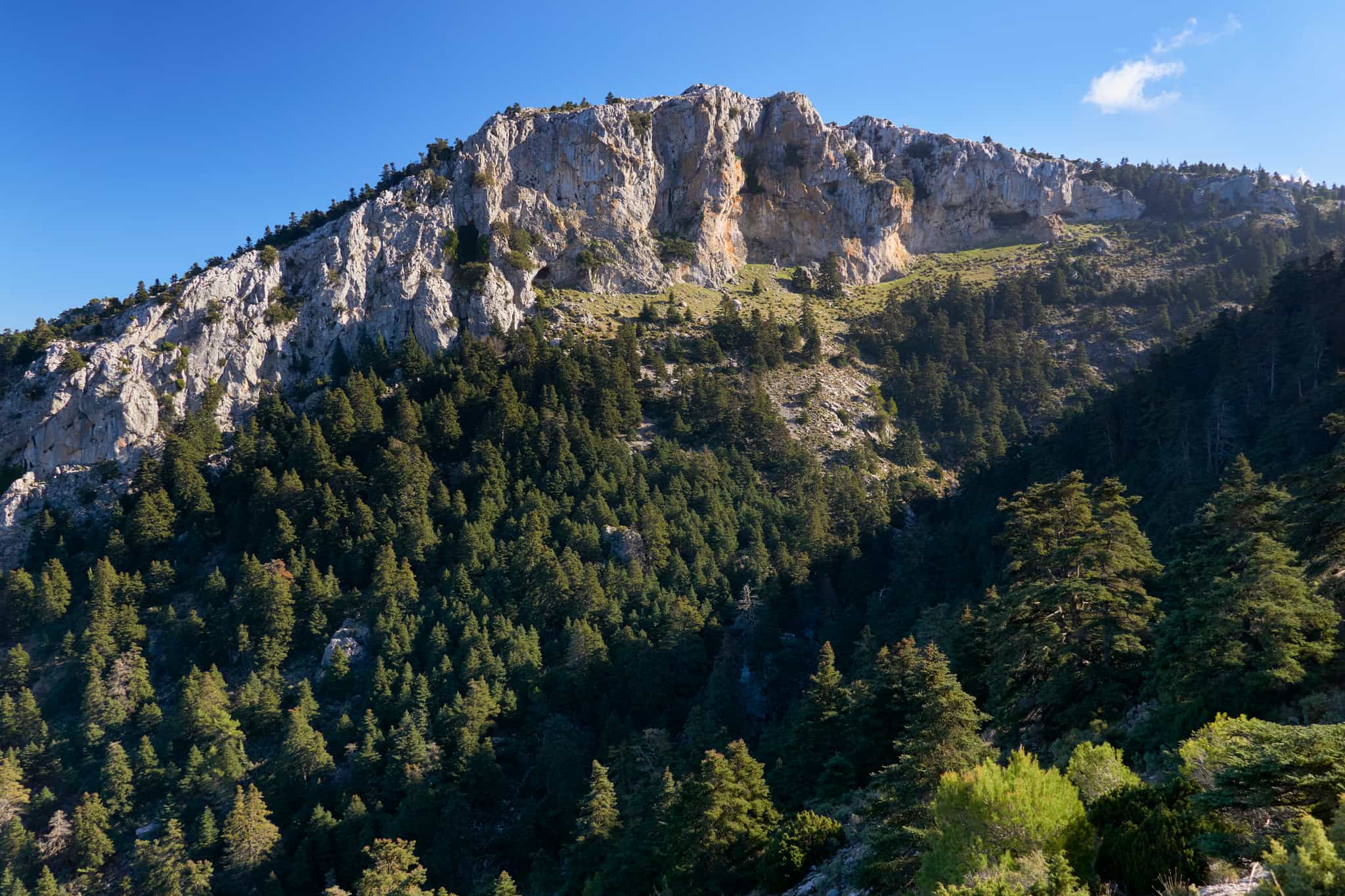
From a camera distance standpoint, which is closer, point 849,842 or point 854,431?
point 849,842

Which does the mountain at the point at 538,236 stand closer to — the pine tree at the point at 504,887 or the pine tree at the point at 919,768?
the pine tree at the point at 504,887

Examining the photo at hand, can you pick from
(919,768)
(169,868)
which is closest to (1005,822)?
(919,768)

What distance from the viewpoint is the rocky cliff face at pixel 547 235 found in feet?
288

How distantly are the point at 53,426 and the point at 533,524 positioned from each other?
203ft

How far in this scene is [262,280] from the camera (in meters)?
99.4

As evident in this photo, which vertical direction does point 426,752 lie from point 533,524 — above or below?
below

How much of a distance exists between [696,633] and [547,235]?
78.5 metres

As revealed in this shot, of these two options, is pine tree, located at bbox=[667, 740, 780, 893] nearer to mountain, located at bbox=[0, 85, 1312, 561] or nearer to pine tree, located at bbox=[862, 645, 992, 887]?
pine tree, located at bbox=[862, 645, 992, 887]

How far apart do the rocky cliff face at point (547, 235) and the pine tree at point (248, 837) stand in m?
56.1

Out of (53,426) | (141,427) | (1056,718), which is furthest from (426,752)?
(53,426)

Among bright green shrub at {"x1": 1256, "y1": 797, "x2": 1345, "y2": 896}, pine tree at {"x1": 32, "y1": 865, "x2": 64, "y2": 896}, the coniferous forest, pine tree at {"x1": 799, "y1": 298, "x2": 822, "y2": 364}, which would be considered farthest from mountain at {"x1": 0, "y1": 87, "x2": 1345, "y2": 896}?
pine tree at {"x1": 32, "y1": 865, "x2": 64, "y2": 896}

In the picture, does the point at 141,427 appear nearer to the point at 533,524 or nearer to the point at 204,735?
the point at 204,735

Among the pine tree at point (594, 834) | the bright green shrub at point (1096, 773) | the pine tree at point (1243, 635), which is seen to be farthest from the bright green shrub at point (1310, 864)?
the pine tree at point (594, 834)

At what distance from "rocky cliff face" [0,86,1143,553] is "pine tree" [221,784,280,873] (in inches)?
2207
